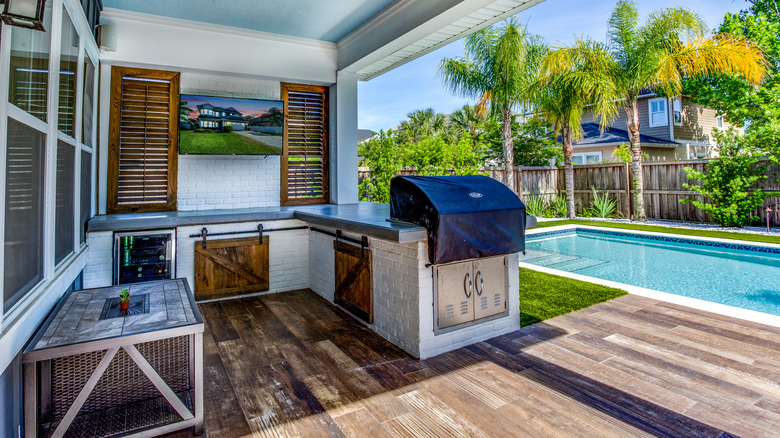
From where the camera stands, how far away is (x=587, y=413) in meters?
2.09

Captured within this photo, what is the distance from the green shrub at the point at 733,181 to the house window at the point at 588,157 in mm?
6617

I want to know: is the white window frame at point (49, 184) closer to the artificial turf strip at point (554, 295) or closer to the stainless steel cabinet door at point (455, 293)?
the stainless steel cabinet door at point (455, 293)

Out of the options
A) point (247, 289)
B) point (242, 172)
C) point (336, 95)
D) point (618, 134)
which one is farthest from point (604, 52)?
point (247, 289)

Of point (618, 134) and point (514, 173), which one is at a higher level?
point (618, 134)

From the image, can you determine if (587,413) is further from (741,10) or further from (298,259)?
(741,10)

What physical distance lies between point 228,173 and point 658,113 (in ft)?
50.1

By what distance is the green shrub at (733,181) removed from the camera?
7977mm

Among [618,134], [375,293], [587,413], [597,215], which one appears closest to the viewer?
[587,413]

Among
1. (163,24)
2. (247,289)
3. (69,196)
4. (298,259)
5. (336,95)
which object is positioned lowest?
(247,289)

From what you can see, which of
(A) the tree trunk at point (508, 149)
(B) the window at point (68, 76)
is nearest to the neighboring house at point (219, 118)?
(B) the window at point (68, 76)

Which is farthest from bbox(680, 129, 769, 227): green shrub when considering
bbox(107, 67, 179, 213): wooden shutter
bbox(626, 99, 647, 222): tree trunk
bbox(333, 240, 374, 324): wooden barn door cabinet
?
bbox(107, 67, 179, 213): wooden shutter

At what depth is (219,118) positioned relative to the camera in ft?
15.3

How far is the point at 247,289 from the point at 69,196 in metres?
2.10

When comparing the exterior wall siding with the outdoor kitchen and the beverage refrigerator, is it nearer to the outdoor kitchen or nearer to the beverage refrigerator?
the outdoor kitchen
